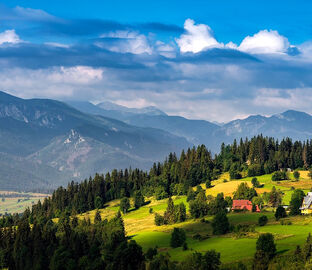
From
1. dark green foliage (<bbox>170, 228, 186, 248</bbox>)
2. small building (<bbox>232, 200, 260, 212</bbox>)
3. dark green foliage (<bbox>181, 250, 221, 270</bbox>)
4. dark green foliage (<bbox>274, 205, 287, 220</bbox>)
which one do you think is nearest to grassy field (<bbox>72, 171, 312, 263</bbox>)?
dark green foliage (<bbox>170, 228, 186, 248</bbox>)

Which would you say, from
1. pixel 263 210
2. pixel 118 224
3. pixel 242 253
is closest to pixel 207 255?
pixel 242 253

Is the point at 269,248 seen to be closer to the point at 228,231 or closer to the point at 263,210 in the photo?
the point at 228,231

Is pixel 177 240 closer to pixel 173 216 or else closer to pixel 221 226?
pixel 221 226

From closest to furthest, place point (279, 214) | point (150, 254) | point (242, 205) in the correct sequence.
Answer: point (150, 254)
point (279, 214)
point (242, 205)

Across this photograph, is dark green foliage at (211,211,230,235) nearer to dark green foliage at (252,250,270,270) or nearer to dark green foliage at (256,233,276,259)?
dark green foliage at (256,233,276,259)

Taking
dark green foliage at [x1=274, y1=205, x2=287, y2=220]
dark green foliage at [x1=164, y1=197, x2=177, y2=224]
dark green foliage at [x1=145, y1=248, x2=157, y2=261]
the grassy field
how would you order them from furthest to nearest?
1. dark green foliage at [x1=164, y1=197, x2=177, y2=224]
2. dark green foliage at [x1=274, y1=205, x2=287, y2=220]
3. dark green foliage at [x1=145, y1=248, x2=157, y2=261]
4. the grassy field

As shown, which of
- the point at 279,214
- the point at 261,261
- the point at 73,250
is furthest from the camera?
the point at 279,214

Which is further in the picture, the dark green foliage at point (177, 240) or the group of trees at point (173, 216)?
the group of trees at point (173, 216)

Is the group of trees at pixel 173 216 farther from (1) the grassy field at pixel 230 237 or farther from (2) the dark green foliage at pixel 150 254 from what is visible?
(2) the dark green foliage at pixel 150 254

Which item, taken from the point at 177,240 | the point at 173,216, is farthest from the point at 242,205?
the point at 177,240

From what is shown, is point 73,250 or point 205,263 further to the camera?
point 73,250

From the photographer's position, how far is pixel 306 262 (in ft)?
318

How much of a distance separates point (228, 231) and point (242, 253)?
119 feet

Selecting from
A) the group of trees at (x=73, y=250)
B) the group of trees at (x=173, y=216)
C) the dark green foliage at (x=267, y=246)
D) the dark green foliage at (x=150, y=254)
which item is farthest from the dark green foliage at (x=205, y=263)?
the group of trees at (x=173, y=216)
